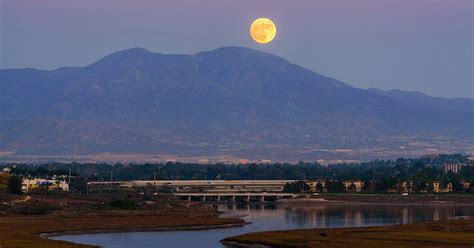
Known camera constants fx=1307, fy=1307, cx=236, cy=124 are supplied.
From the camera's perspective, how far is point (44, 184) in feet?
467

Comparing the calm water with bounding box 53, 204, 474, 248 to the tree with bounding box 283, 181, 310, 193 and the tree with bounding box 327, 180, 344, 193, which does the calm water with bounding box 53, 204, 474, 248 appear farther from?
the tree with bounding box 283, 181, 310, 193

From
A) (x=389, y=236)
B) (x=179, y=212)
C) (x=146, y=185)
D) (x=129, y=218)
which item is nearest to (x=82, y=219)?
(x=129, y=218)

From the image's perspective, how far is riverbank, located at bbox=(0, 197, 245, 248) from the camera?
71875mm

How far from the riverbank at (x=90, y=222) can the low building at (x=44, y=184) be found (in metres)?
23.7

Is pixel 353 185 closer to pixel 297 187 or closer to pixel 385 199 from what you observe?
pixel 297 187

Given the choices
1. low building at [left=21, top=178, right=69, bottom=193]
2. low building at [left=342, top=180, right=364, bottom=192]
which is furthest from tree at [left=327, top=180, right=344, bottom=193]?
low building at [left=21, top=178, right=69, bottom=193]

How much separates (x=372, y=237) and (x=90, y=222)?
2422cm

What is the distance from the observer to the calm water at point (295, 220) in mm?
75312

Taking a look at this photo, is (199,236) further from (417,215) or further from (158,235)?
(417,215)

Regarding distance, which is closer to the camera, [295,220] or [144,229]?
[144,229]

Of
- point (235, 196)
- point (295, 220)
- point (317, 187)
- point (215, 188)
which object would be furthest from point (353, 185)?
point (295, 220)

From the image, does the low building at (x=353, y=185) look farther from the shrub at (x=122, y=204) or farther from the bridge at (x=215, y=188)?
the shrub at (x=122, y=204)

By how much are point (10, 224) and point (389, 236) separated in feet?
84.4

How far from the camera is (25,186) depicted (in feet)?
452
